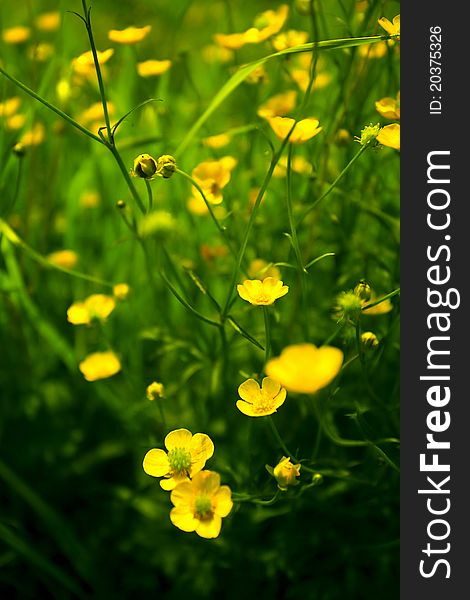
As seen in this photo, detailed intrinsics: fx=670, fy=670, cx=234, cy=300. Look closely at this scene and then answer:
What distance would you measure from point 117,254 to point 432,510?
0.65 metres

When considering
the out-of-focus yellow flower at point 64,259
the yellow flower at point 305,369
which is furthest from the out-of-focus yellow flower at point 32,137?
the yellow flower at point 305,369

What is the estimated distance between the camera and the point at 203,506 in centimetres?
65

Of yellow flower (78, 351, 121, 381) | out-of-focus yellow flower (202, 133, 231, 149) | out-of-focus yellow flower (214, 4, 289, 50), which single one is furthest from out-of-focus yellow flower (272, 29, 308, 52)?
yellow flower (78, 351, 121, 381)

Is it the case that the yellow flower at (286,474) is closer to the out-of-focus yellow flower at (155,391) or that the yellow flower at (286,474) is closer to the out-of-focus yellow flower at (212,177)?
the out-of-focus yellow flower at (155,391)

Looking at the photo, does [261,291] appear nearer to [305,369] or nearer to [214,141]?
[305,369]

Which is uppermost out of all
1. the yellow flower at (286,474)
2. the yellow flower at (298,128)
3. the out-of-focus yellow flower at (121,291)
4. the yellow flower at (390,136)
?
the yellow flower at (298,128)

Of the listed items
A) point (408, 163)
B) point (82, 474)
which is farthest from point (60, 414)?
point (408, 163)

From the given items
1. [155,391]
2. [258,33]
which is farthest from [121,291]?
[258,33]

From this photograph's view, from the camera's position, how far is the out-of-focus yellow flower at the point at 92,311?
0.85 meters

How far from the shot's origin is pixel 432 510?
0.72m

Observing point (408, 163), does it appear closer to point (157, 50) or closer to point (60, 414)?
point (60, 414)

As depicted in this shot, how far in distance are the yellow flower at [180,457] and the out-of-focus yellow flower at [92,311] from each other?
237mm

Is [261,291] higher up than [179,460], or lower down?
higher up

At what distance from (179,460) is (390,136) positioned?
0.40 metres
